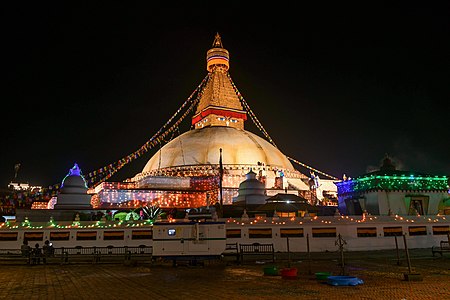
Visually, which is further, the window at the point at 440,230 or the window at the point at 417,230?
the window at the point at 440,230

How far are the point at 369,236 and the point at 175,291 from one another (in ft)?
65.7

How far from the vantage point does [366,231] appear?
27.9 m

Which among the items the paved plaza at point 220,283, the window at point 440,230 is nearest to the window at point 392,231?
the window at point 440,230

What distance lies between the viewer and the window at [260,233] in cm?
2758

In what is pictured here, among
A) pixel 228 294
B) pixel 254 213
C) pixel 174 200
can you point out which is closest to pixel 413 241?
pixel 254 213

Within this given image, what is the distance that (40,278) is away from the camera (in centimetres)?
1611

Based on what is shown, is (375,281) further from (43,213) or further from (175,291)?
(43,213)

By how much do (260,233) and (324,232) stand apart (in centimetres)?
471

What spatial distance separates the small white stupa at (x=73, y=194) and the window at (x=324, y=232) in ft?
82.1

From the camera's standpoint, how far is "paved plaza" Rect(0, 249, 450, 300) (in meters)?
11.5

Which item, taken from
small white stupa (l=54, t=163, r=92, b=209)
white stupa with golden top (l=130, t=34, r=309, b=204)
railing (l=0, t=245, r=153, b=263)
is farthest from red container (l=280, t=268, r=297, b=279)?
white stupa with golden top (l=130, t=34, r=309, b=204)

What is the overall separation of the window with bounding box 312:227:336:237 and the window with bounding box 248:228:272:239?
326cm

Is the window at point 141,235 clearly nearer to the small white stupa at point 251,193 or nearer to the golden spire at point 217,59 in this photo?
the small white stupa at point 251,193

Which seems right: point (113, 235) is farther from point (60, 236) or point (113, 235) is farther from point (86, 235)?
point (60, 236)
